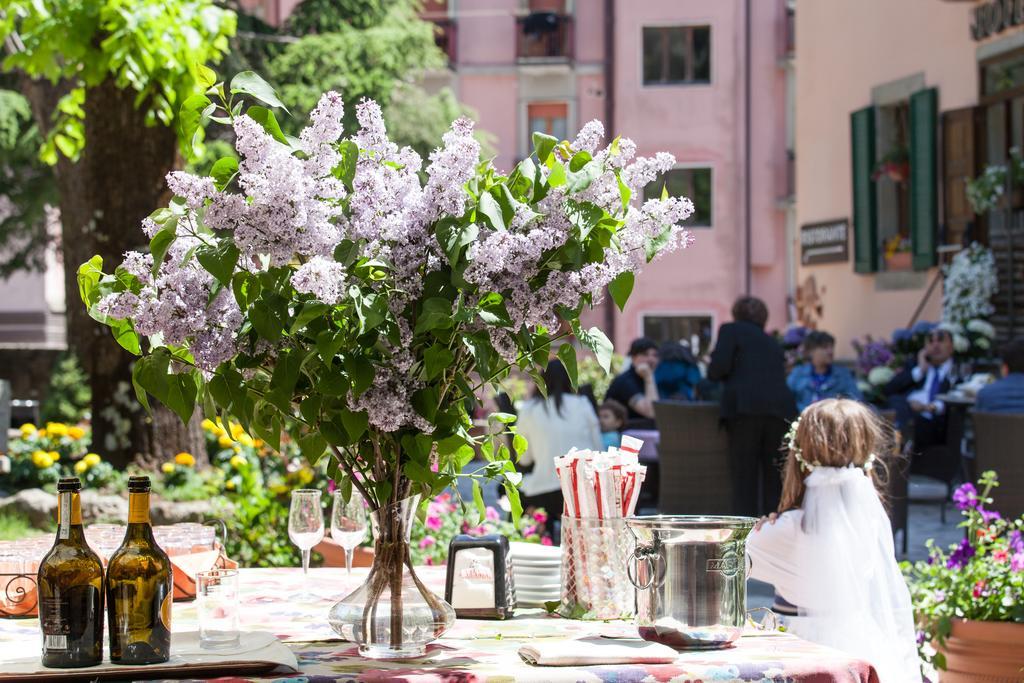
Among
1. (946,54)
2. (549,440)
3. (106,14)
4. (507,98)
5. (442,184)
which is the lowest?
(549,440)

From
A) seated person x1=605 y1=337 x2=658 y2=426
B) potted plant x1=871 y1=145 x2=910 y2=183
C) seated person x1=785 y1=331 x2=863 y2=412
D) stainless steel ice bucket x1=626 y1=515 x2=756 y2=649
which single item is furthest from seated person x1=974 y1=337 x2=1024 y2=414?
potted plant x1=871 y1=145 x2=910 y2=183

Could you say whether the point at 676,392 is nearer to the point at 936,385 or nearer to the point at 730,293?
the point at 936,385

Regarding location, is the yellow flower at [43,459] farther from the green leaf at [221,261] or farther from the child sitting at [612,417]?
the green leaf at [221,261]

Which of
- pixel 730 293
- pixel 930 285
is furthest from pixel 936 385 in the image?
pixel 730 293

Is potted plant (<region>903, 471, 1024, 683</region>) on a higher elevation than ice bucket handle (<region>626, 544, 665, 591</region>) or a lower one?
lower

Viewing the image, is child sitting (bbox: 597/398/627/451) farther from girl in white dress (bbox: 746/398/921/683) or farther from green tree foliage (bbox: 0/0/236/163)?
girl in white dress (bbox: 746/398/921/683)

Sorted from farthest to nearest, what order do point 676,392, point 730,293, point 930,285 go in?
1. point 730,293
2. point 930,285
3. point 676,392

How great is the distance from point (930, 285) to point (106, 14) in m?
9.90

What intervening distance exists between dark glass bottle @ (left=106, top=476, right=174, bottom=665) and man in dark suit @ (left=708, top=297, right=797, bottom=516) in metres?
6.43

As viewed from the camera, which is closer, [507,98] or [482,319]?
[482,319]

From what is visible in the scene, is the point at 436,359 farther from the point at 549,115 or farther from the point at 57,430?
the point at 549,115

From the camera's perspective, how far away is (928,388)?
1171 centimetres

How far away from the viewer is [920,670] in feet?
14.6

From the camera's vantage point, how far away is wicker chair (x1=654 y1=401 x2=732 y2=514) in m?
8.78
